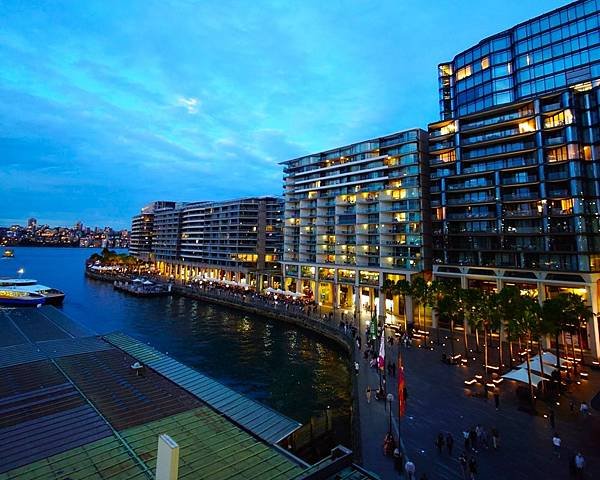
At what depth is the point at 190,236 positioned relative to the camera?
16425 cm

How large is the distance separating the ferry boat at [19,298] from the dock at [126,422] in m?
73.4

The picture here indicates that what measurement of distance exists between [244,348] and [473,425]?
3721cm

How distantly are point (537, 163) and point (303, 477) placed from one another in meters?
60.4

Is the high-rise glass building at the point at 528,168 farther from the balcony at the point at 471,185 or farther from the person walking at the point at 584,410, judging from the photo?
the person walking at the point at 584,410

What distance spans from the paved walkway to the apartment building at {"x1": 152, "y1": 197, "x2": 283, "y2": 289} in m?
82.2

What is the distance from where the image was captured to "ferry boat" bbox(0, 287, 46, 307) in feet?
297

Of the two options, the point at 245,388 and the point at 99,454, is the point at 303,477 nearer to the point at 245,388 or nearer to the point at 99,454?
the point at 99,454

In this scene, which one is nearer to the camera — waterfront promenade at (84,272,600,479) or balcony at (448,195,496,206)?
waterfront promenade at (84,272,600,479)

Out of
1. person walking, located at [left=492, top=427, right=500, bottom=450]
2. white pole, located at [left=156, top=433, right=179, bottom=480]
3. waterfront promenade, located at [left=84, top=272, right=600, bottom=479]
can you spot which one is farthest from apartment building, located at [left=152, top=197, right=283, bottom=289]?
white pole, located at [left=156, top=433, right=179, bottom=480]

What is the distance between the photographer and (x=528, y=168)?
56.8 m

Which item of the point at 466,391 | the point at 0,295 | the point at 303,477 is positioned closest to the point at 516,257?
the point at 466,391

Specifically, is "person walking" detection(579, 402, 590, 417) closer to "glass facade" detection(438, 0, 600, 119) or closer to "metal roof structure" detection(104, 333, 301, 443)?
"metal roof structure" detection(104, 333, 301, 443)

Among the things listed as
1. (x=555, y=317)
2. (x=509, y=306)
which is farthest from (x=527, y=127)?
(x=555, y=317)

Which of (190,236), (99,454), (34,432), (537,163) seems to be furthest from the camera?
(190,236)
